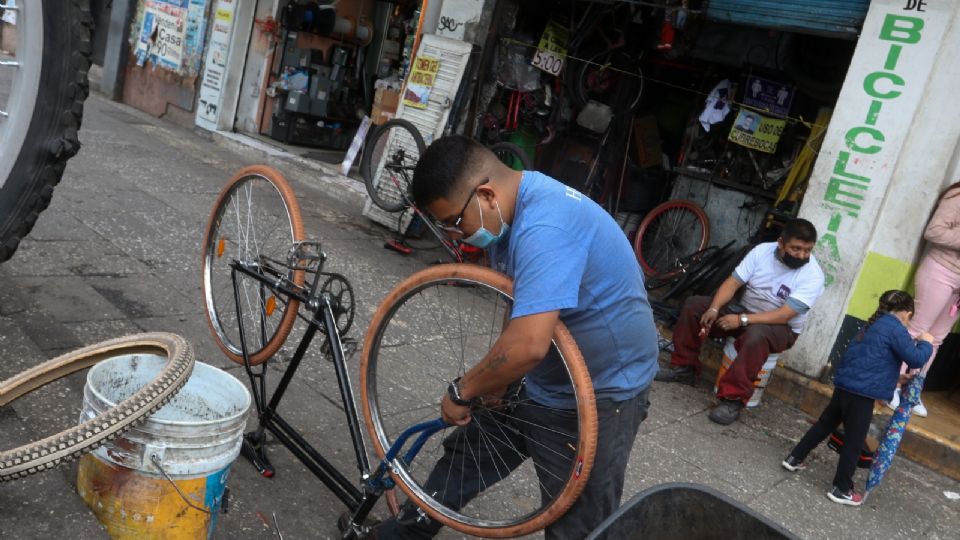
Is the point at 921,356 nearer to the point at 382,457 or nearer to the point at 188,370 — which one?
the point at 382,457

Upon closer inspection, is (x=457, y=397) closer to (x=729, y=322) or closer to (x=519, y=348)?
(x=519, y=348)

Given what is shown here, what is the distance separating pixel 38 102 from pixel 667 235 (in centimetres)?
626

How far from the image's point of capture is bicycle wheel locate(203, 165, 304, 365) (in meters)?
3.24

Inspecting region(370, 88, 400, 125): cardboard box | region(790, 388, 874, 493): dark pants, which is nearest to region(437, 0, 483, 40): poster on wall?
region(370, 88, 400, 125): cardboard box

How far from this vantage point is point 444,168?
2309mm

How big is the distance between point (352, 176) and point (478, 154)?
7110mm

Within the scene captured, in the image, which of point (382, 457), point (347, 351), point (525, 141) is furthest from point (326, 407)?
point (525, 141)

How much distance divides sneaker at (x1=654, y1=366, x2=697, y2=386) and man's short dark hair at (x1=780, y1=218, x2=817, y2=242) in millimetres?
1203

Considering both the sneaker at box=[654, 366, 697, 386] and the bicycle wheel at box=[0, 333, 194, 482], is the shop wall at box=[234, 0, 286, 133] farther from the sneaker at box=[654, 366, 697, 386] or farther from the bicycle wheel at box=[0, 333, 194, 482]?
the bicycle wheel at box=[0, 333, 194, 482]

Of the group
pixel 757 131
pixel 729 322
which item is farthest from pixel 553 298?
pixel 757 131

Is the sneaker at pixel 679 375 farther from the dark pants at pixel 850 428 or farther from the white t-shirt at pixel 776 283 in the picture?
the dark pants at pixel 850 428

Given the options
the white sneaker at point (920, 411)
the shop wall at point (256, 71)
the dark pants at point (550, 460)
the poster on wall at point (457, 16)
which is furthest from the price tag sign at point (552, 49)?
the dark pants at point (550, 460)

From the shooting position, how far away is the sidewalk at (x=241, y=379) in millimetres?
2980

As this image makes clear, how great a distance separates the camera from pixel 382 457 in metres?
2.79
